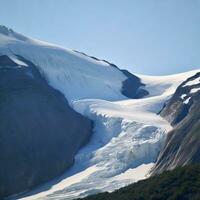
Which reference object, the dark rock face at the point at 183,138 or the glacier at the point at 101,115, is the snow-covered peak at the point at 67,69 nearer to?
the glacier at the point at 101,115

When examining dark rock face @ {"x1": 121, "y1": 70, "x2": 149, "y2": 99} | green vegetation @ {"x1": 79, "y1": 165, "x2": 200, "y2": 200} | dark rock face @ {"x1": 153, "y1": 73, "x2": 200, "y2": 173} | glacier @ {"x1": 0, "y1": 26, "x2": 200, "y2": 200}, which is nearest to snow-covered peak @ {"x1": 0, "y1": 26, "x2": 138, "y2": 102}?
glacier @ {"x1": 0, "y1": 26, "x2": 200, "y2": 200}

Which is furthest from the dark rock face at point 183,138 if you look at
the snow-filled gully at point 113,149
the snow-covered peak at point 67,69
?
the snow-covered peak at point 67,69

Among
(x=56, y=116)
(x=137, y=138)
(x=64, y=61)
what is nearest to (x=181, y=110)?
(x=137, y=138)

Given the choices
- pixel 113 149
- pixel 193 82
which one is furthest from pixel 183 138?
pixel 193 82

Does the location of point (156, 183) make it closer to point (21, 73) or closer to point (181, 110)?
point (181, 110)

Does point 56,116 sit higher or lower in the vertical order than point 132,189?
lower

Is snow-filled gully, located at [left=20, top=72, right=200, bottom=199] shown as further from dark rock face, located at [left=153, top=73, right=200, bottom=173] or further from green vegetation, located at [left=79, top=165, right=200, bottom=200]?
green vegetation, located at [left=79, top=165, right=200, bottom=200]
